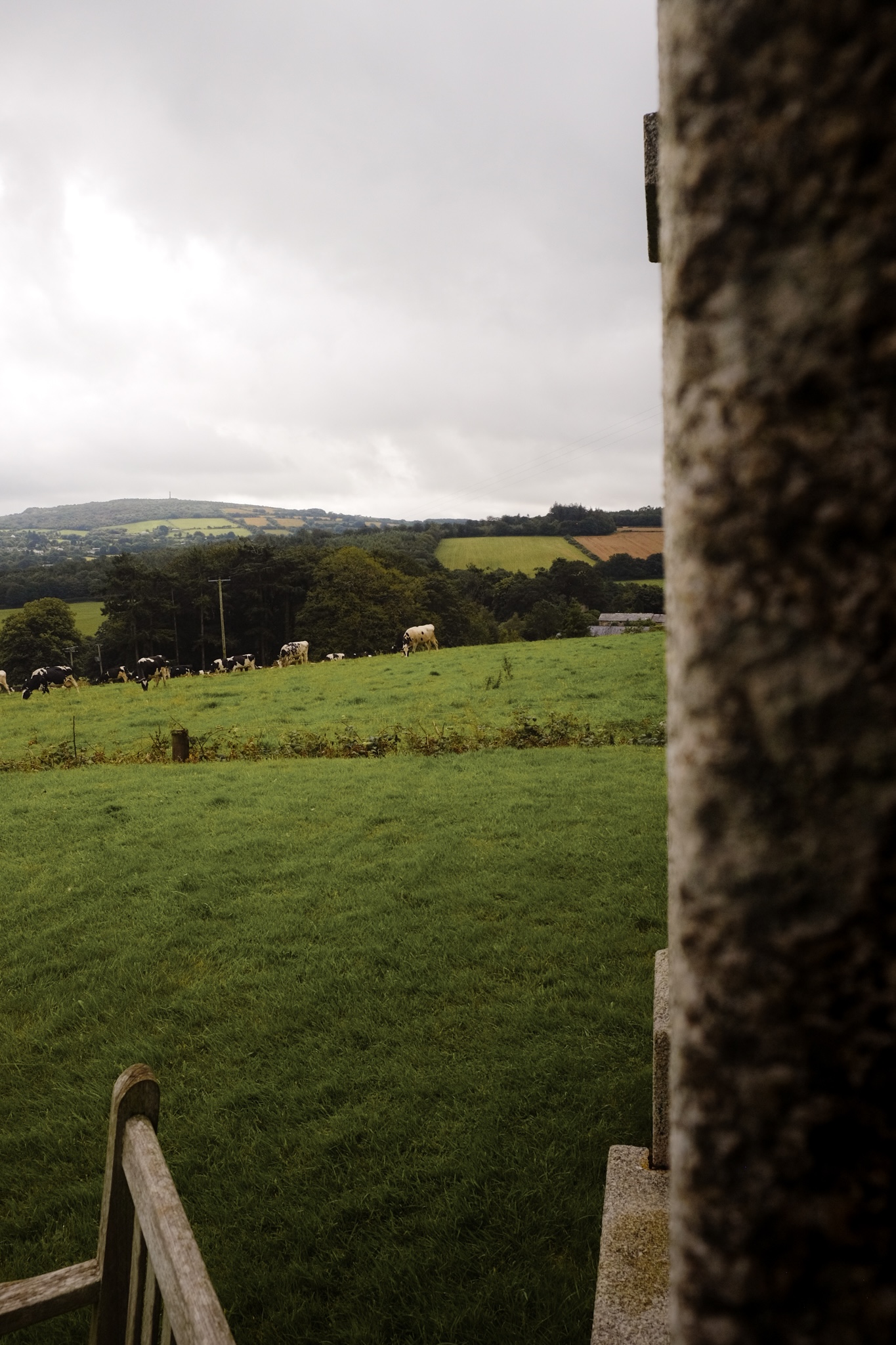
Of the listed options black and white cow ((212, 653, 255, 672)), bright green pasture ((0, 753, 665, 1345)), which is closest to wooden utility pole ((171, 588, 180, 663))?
black and white cow ((212, 653, 255, 672))

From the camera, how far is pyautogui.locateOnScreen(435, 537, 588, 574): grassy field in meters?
70.3

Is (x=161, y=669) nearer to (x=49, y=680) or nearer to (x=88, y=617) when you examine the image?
(x=49, y=680)

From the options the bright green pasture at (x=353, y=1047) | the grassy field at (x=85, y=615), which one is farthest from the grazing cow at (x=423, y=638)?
the grassy field at (x=85, y=615)

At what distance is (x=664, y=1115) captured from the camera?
9.75 feet

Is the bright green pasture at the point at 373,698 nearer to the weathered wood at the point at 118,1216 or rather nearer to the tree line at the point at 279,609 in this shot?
the weathered wood at the point at 118,1216

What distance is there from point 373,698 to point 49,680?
45.8 ft

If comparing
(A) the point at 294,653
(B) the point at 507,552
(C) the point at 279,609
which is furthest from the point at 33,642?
(B) the point at 507,552

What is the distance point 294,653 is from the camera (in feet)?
121

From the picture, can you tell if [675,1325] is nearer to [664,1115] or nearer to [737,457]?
[737,457]

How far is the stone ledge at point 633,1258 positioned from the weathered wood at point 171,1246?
1.45m

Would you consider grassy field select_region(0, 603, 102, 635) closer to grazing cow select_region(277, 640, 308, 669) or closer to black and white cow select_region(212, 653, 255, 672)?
grazing cow select_region(277, 640, 308, 669)

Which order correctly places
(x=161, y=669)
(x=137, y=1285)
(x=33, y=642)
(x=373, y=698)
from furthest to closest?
(x=33, y=642), (x=161, y=669), (x=373, y=698), (x=137, y=1285)

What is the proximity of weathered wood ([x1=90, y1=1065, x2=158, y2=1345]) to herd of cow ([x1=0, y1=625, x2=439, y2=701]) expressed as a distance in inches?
973

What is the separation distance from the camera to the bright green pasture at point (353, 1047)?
11.0 ft
